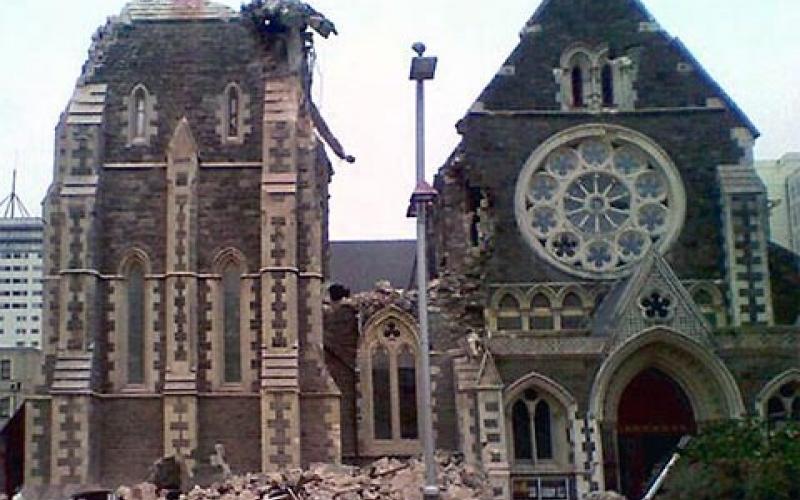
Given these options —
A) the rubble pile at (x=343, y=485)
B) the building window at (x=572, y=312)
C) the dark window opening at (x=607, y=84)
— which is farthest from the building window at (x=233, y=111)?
the dark window opening at (x=607, y=84)

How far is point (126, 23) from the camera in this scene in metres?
32.7

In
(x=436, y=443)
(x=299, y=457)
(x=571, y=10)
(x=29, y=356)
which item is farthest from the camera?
(x=29, y=356)

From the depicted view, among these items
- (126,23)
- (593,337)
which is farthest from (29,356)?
(593,337)

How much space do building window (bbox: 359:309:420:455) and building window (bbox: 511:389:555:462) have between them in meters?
3.02

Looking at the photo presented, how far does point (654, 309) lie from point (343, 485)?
9.06 m

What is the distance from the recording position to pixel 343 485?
25.2 metres

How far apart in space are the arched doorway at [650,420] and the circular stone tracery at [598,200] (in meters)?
2.93

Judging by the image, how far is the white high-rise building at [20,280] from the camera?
455 ft

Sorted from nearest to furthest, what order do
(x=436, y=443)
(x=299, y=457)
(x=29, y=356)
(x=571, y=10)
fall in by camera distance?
1. (x=299, y=457)
2. (x=436, y=443)
3. (x=571, y=10)
4. (x=29, y=356)

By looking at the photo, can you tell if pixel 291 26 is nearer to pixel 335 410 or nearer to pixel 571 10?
pixel 571 10

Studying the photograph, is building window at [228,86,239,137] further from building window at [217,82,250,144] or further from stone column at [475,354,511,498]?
stone column at [475,354,511,498]

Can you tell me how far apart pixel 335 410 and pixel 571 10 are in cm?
1231

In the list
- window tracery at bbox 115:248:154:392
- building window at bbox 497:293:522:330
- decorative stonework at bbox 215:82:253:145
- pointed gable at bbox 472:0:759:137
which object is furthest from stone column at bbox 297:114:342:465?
pointed gable at bbox 472:0:759:137

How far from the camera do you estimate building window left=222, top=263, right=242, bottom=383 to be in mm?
30609
